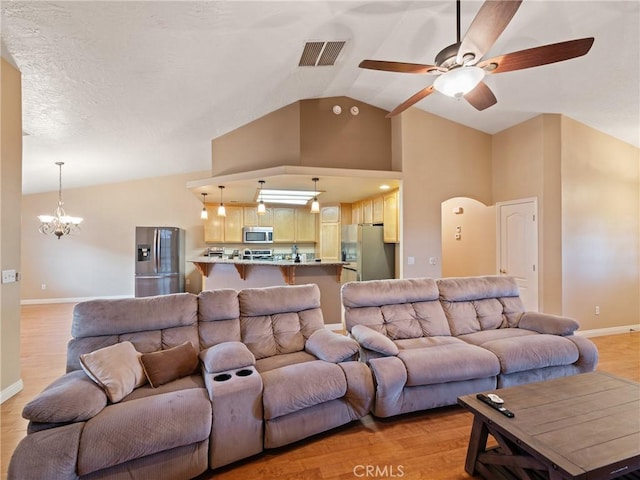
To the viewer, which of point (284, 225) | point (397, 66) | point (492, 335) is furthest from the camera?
point (284, 225)

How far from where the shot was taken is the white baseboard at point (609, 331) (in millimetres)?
4598

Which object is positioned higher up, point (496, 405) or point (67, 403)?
point (67, 403)

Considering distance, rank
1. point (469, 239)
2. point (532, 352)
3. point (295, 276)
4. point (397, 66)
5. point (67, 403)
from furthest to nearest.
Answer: point (469, 239), point (295, 276), point (532, 352), point (397, 66), point (67, 403)

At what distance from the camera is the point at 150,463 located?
165cm

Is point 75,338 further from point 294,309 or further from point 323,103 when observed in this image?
point 323,103

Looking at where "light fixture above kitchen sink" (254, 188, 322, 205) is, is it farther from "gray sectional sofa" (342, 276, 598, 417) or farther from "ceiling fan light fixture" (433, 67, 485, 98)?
"ceiling fan light fixture" (433, 67, 485, 98)

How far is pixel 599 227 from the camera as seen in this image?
15.3 ft

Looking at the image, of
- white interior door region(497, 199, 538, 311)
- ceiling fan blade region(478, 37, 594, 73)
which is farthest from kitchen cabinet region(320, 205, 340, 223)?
ceiling fan blade region(478, 37, 594, 73)

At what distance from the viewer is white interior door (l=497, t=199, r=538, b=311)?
4.58 metres

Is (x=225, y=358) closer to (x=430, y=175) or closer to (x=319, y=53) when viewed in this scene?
(x=319, y=53)

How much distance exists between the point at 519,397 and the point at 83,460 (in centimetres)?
241

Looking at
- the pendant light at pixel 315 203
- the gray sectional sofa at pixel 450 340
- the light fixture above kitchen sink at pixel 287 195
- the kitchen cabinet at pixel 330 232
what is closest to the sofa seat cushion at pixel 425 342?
the gray sectional sofa at pixel 450 340

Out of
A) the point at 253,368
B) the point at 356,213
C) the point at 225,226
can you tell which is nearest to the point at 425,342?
the point at 253,368

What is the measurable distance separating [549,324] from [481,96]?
Result: 89.0 inches
